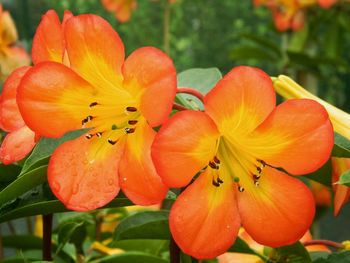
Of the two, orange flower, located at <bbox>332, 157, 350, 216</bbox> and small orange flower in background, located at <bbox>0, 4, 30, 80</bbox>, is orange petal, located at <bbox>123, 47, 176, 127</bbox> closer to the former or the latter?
orange flower, located at <bbox>332, 157, 350, 216</bbox>

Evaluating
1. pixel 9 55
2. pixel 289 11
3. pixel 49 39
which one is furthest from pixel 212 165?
pixel 289 11

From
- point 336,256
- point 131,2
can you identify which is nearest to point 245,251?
point 336,256

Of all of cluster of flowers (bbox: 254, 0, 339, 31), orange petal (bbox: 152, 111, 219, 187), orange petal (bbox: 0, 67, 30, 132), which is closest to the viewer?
orange petal (bbox: 152, 111, 219, 187)

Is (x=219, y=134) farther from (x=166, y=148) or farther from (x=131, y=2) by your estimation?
(x=131, y=2)

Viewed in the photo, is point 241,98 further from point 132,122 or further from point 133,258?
point 133,258

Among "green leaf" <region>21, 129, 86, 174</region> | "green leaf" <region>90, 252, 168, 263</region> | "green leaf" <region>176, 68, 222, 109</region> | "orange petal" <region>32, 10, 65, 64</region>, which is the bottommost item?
"green leaf" <region>90, 252, 168, 263</region>

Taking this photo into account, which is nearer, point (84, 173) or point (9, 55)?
point (84, 173)

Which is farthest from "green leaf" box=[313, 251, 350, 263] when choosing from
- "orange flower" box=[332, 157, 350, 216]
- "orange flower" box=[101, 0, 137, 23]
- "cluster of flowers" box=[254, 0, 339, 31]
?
"orange flower" box=[101, 0, 137, 23]
